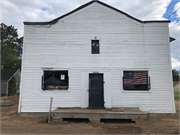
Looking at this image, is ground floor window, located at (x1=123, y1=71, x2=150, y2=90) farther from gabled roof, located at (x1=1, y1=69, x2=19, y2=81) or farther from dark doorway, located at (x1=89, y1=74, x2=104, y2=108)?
gabled roof, located at (x1=1, y1=69, x2=19, y2=81)

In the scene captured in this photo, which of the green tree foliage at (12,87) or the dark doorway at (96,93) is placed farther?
the green tree foliage at (12,87)

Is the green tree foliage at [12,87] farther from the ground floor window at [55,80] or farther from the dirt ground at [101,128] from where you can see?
the dirt ground at [101,128]

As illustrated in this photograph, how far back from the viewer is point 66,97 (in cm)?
853

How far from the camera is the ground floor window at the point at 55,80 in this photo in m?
8.69

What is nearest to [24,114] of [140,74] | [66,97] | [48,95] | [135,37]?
[48,95]

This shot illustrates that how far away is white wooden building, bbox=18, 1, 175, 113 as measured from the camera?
8.50 meters

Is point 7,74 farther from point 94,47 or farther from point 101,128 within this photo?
point 101,128

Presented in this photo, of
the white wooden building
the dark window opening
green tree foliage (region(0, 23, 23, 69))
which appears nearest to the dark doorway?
the white wooden building

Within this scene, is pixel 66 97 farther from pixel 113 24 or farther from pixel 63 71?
pixel 113 24

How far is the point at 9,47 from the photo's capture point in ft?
121

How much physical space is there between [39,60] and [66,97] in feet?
8.62

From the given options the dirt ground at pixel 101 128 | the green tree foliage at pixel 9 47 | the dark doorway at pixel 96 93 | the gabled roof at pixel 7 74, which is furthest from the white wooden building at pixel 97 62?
the green tree foliage at pixel 9 47

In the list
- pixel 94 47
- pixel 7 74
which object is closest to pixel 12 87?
pixel 7 74

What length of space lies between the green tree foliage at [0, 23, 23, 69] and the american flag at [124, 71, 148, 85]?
34.1 metres
